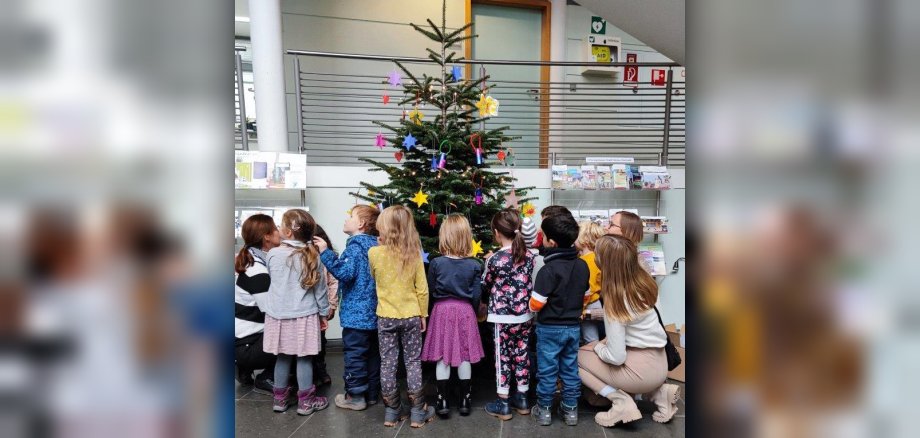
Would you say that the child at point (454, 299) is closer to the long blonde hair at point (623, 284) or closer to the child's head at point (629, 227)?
the long blonde hair at point (623, 284)

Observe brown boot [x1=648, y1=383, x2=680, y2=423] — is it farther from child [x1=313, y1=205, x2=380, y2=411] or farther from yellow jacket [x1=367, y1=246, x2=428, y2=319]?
child [x1=313, y1=205, x2=380, y2=411]

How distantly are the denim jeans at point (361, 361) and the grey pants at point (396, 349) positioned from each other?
0.75ft

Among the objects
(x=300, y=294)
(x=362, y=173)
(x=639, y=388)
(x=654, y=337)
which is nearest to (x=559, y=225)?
(x=654, y=337)

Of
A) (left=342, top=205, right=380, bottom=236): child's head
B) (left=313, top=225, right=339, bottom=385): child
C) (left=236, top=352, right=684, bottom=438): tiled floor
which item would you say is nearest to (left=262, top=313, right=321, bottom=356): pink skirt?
(left=313, top=225, right=339, bottom=385): child

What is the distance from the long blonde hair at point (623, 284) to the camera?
3.14m

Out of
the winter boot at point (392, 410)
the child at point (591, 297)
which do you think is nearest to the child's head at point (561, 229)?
the child at point (591, 297)

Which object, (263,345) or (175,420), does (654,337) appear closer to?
(263,345)

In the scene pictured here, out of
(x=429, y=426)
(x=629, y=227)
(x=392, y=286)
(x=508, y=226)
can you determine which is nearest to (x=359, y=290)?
(x=392, y=286)

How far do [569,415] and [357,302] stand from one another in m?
1.70

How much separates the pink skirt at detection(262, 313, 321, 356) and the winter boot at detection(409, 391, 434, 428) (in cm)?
80

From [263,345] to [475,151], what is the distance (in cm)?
221

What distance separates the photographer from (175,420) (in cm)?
57

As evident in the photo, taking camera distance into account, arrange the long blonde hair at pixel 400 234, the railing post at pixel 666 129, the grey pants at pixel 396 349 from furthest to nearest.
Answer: the railing post at pixel 666 129, the grey pants at pixel 396 349, the long blonde hair at pixel 400 234

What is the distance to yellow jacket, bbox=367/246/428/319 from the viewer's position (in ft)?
10.8
